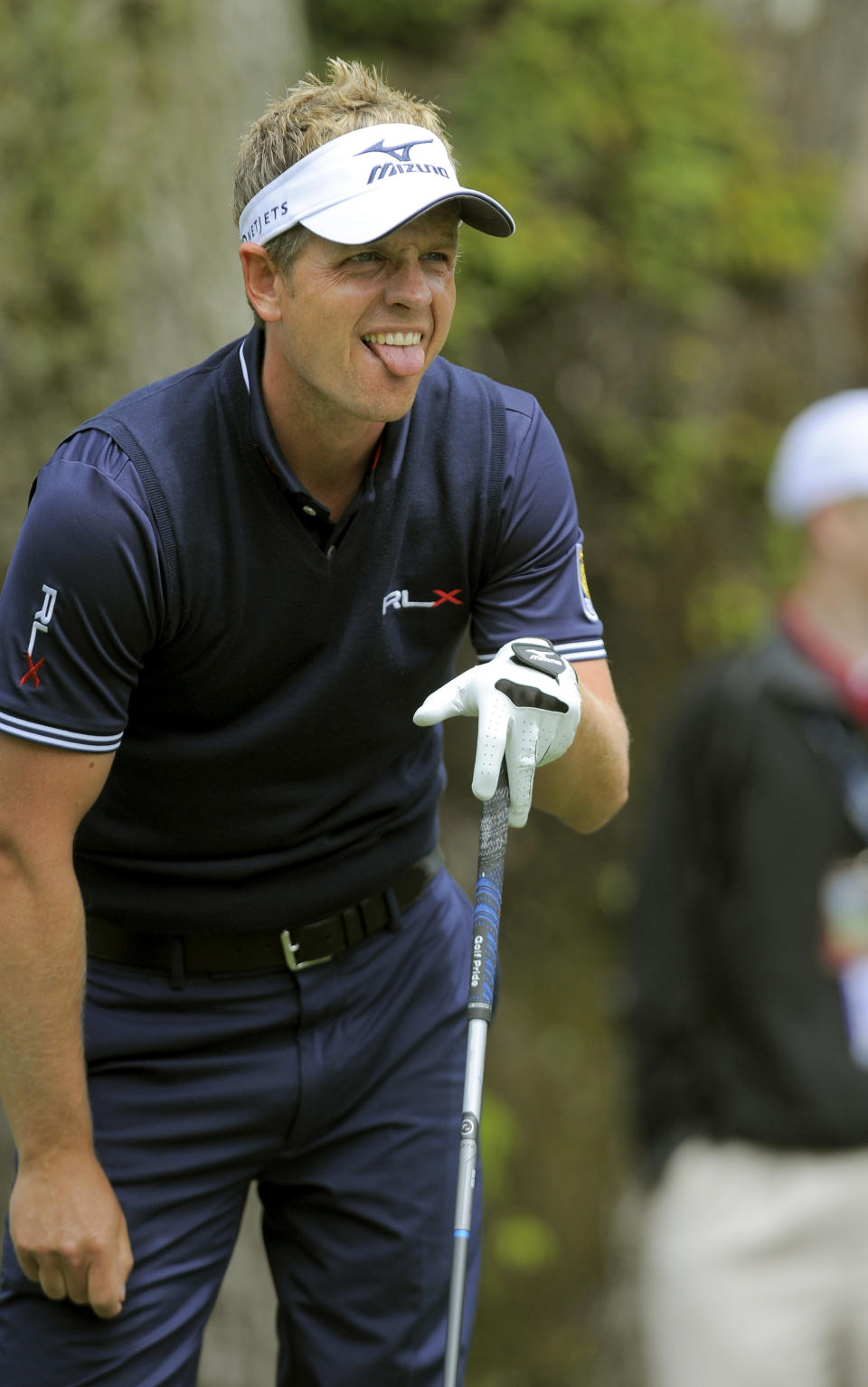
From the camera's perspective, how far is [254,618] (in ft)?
7.76

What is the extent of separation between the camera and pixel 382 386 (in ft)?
7.55

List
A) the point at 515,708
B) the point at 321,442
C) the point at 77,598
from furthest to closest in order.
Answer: the point at 321,442 < the point at 515,708 < the point at 77,598

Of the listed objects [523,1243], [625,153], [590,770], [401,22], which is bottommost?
[523,1243]

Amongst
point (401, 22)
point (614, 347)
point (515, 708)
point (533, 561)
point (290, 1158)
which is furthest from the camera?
point (614, 347)

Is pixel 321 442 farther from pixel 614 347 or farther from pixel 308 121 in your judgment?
pixel 614 347

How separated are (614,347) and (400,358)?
4.05 metres

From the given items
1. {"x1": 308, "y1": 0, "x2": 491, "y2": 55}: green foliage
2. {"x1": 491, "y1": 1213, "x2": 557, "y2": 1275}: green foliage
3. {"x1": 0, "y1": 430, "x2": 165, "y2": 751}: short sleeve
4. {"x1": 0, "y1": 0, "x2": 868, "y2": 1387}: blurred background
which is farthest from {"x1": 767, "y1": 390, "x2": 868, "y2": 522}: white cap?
{"x1": 491, "y1": 1213, "x2": 557, "y2": 1275}: green foliage

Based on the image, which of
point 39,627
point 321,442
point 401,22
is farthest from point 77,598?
point 401,22

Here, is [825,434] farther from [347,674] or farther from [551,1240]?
[551,1240]

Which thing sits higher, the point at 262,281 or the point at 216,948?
the point at 262,281

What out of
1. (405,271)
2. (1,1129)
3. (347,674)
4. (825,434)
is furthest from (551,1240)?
(405,271)

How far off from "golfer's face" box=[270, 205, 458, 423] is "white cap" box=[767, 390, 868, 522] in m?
1.34

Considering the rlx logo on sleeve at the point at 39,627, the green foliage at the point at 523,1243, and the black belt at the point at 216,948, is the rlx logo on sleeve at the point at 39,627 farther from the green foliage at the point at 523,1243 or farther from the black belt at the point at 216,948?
the green foliage at the point at 523,1243

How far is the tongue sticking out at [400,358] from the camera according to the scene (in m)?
2.30
